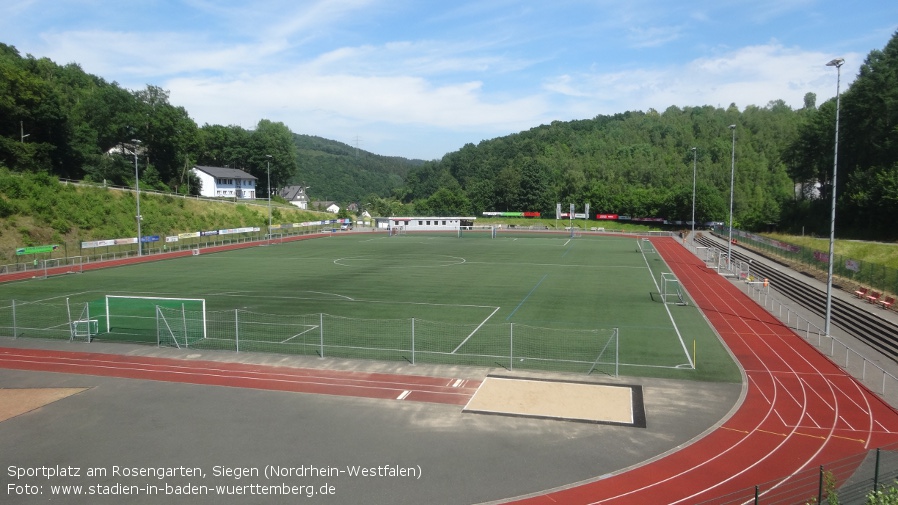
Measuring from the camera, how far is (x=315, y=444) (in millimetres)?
13922

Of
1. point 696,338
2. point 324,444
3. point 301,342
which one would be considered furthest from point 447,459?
point 696,338

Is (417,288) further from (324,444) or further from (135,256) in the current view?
(135,256)

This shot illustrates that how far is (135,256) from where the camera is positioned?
56.9 m

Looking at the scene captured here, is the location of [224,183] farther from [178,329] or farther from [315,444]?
[315,444]

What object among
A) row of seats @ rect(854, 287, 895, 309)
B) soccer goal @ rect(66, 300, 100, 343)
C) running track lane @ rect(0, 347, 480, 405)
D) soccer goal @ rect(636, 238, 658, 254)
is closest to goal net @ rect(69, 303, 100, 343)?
soccer goal @ rect(66, 300, 100, 343)

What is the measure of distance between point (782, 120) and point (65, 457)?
158335mm

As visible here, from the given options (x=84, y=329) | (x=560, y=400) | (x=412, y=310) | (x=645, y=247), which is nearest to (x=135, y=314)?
(x=84, y=329)

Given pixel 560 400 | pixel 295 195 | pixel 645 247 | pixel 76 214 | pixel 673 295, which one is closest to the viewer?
pixel 560 400

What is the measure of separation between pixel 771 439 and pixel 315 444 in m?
11.3

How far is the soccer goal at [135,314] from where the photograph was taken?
24.4 metres

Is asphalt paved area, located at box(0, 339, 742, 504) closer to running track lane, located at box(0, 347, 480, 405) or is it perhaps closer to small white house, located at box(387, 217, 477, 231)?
running track lane, located at box(0, 347, 480, 405)

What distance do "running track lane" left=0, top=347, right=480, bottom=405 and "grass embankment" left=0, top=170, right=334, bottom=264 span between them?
3311 cm

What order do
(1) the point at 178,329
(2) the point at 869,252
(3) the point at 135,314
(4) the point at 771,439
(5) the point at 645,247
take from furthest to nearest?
(5) the point at 645,247 < (2) the point at 869,252 < (3) the point at 135,314 < (1) the point at 178,329 < (4) the point at 771,439

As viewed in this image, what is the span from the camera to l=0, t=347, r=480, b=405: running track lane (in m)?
17.7
